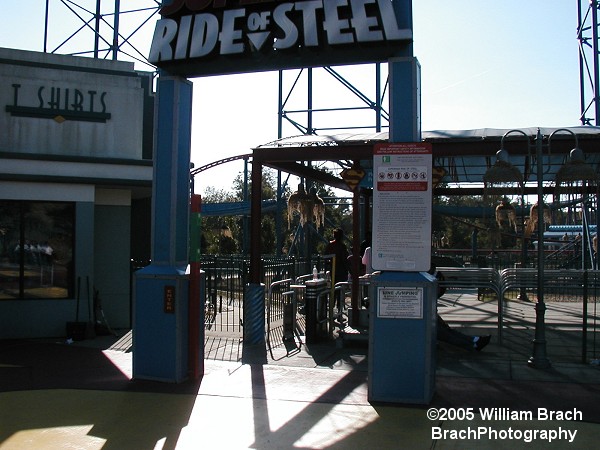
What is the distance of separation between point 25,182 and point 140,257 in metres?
3.71

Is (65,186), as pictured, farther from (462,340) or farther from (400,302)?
(462,340)

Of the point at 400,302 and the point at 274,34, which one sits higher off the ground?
the point at 274,34

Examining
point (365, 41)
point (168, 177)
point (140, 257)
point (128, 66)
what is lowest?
point (140, 257)

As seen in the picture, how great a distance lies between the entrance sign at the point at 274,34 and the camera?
26.0ft

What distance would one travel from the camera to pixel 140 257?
591 inches

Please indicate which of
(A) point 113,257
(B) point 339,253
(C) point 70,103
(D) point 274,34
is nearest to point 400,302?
(D) point 274,34

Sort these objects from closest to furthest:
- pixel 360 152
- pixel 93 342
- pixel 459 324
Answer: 1. pixel 360 152
2. pixel 93 342
3. pixel 459 324

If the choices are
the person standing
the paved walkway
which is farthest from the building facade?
the person standing

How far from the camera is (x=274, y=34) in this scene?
8.50 meters

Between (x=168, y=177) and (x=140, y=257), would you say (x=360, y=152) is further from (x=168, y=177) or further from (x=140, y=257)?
(x=140, y=257)

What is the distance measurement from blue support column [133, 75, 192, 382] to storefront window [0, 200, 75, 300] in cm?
427

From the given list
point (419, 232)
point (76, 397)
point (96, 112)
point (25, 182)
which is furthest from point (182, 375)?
point (96, 112)

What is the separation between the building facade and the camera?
11953mm

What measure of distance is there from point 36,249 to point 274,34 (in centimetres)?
643
